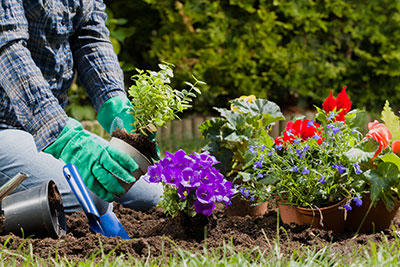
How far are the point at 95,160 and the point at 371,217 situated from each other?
992 mm

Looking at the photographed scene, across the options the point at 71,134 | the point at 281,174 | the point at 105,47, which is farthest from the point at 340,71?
the point at 71,134

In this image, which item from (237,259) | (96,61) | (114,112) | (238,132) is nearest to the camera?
(237,259)

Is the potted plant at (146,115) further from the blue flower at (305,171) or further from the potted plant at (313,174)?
the blue flower at (305,171)

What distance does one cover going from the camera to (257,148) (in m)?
2.06

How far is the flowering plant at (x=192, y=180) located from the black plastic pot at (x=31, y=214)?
0.37 meters

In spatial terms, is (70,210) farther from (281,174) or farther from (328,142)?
(328,142)

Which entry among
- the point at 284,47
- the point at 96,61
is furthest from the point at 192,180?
the point at 284,47

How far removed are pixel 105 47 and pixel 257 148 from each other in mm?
947

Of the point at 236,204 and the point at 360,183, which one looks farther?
the point at 236,204

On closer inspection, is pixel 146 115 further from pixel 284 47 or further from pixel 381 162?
pixel 284 47

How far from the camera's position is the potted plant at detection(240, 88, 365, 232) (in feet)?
6.30

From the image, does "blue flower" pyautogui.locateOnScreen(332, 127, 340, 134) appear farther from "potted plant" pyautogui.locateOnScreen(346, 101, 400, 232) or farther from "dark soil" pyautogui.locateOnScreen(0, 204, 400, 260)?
"dark soil" pyautogui.locateOnScreen(0, 204, 400, 260)

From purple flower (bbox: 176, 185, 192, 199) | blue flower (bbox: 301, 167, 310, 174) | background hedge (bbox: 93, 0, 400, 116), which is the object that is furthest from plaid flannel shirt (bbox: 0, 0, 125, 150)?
background hedge (bbox: 93, 0, 400, 116)

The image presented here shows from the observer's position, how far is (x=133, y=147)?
1928mm
